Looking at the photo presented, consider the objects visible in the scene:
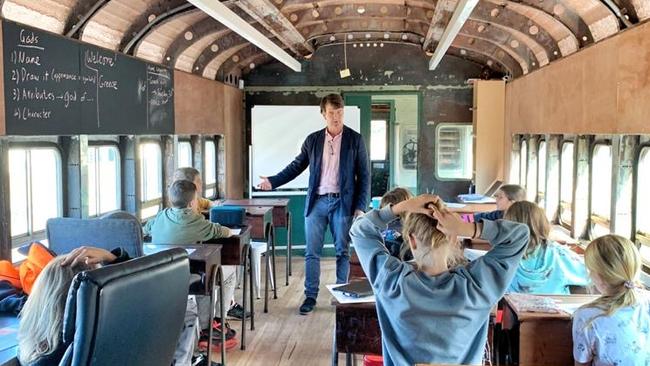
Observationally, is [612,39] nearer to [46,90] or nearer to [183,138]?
[46,90]

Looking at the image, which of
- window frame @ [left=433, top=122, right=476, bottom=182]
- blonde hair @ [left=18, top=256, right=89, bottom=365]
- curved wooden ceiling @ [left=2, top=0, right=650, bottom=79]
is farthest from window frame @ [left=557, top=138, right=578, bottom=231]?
blonde hair @ [left=18, top=256, right=89, bottom=365]

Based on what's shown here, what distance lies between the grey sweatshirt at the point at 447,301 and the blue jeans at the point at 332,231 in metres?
3.25

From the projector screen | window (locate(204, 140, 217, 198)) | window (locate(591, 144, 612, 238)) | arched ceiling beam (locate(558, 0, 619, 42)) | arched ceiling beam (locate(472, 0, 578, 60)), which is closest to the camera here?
arched ceiling beam (locate(558, 0, 619, 42))

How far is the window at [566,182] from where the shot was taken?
6203 mm

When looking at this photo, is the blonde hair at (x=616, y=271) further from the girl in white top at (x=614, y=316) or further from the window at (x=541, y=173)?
the window at (x=541, y=173)

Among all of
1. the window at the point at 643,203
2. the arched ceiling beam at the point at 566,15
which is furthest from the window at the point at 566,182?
the window at the point at 643,203

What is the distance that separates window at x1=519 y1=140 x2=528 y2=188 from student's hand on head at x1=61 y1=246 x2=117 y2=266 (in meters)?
5.95

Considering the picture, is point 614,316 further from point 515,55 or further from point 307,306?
point 515,55

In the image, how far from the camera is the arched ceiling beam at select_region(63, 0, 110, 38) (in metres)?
4.59

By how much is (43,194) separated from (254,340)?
2042 millimetres

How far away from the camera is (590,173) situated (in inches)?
218

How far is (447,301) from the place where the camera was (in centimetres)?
244

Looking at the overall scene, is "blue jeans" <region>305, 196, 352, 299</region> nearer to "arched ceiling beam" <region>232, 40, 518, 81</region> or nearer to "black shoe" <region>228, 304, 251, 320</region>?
"black shoe" <region>228, 304, 251, 320</region>

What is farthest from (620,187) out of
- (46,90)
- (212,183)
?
(212,183)
